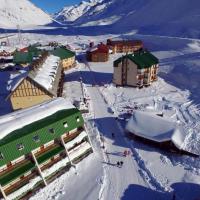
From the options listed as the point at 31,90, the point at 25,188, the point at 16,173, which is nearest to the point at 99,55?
the point at 31,90

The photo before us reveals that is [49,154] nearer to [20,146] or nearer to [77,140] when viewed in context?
[20,146]

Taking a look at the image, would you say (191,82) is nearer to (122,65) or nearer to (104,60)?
(122,65)

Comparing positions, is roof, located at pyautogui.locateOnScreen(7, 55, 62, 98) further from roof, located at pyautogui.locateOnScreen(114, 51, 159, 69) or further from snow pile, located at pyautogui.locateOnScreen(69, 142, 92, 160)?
roof, located at pyautogui.locateOnScreen(114, 51, 159, 69)

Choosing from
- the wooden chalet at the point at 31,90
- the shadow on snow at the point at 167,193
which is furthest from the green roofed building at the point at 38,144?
the shadow on snow at the point at 167,193

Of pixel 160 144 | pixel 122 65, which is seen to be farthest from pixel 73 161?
pixel 122 65

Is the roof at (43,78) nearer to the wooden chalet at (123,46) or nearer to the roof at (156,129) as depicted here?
the roof at (156,129)

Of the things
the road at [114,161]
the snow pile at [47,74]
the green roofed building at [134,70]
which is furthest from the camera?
the green roofed building at [134,70]
